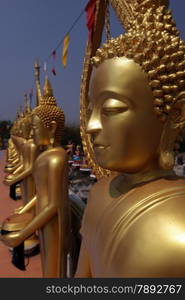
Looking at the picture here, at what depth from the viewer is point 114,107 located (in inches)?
30.9

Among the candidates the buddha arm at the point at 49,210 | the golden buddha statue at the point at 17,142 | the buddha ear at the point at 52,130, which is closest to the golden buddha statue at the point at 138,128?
the buddha arm at the point at 49,210

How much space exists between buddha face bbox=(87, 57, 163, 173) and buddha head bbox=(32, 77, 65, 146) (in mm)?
1054

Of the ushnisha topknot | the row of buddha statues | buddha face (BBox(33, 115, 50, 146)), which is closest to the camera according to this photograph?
the row of buddha statues

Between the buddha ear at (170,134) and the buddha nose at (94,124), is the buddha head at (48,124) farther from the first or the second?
the buddha ear at (170,134)

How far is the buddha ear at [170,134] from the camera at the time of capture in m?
0.80

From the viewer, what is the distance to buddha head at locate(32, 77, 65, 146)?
185cm

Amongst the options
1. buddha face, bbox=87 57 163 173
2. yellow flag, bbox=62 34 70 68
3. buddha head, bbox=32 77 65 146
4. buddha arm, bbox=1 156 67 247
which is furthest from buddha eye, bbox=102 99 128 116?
yellow flag, bbox=62 34 70 68

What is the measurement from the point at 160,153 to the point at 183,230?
257mm

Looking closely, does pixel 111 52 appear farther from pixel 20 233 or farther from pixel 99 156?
pixel 20 233

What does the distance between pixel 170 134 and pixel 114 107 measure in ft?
0.63

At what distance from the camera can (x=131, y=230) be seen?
28.0 inches

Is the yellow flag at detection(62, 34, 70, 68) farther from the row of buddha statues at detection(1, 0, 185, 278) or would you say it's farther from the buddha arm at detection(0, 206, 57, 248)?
the row of buddha statues at detection(1, 0, 185, 278)

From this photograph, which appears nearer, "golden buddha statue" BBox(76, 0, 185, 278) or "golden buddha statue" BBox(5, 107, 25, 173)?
"golden buddha statue" BBox(76, 0, 185, 278)

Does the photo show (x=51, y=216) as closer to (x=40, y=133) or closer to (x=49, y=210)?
(x=49, y=210)
